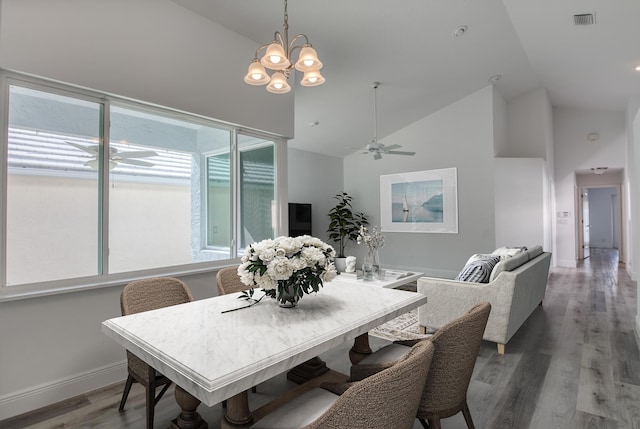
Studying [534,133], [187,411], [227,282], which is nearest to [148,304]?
[227,282]

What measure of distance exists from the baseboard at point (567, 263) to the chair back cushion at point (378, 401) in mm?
8789

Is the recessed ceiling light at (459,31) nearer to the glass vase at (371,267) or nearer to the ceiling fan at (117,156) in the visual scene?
the glass vase at (371,267)

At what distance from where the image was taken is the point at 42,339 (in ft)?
7.68

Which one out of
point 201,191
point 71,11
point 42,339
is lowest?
point 42,339

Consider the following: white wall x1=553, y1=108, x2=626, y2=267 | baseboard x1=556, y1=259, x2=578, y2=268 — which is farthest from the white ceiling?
baseboard x1=556, y1=259, x2=578, y2=268

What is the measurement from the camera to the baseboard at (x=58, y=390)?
2.20 meters

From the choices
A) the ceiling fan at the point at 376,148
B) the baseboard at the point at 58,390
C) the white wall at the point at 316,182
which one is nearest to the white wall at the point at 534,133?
the ceiling fan at the point at 376,148

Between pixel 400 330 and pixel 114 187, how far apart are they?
2.99 meters

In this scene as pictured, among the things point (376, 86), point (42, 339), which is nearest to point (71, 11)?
point (42, 339)

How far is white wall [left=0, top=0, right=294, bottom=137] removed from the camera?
2.27 m

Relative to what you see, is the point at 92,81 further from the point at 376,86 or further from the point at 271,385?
the point at 376,86

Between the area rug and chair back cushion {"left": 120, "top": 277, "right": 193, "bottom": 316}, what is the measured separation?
76.4 inches

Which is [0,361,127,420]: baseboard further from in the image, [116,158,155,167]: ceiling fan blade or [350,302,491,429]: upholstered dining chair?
[350,302,491,429]: upholstered dining chair

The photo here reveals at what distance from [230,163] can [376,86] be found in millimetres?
2845
